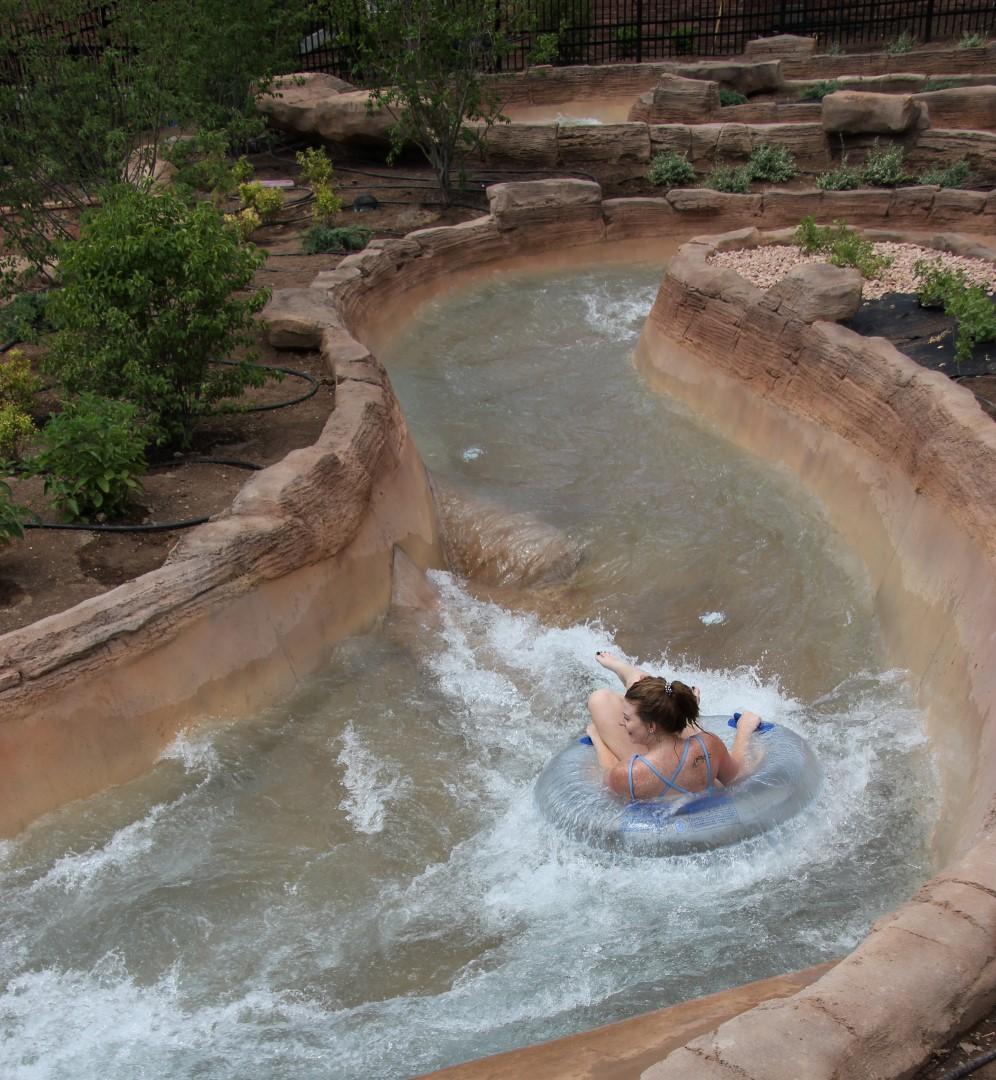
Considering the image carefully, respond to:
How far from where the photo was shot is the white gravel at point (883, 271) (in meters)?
9.88

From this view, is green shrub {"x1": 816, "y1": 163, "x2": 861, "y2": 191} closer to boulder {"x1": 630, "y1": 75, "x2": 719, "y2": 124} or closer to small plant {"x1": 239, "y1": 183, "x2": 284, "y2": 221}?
boulder {"x1": 630, "y1": 75, "x2": 719, "y2": 124}

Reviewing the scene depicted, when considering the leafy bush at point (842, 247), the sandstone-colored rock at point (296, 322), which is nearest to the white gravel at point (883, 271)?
the leafy bush at point (842, 247)

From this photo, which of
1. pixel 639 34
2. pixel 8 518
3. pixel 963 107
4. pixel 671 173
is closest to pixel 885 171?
pixel 671 173

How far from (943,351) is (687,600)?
262cm

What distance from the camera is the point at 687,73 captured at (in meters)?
18.6

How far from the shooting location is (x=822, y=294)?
9.08 meters

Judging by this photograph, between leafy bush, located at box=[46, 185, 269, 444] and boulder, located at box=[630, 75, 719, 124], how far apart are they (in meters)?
10.5

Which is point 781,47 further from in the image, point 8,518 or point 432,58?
point 8,518

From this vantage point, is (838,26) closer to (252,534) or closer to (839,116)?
(839,116)

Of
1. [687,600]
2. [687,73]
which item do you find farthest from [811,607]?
[687,73]

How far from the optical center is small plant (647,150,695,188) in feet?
48.9

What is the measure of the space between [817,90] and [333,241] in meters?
8.13

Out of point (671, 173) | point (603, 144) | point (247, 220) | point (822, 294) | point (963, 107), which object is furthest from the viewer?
point (603, 144)

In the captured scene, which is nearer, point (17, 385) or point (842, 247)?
point (17, 385)
